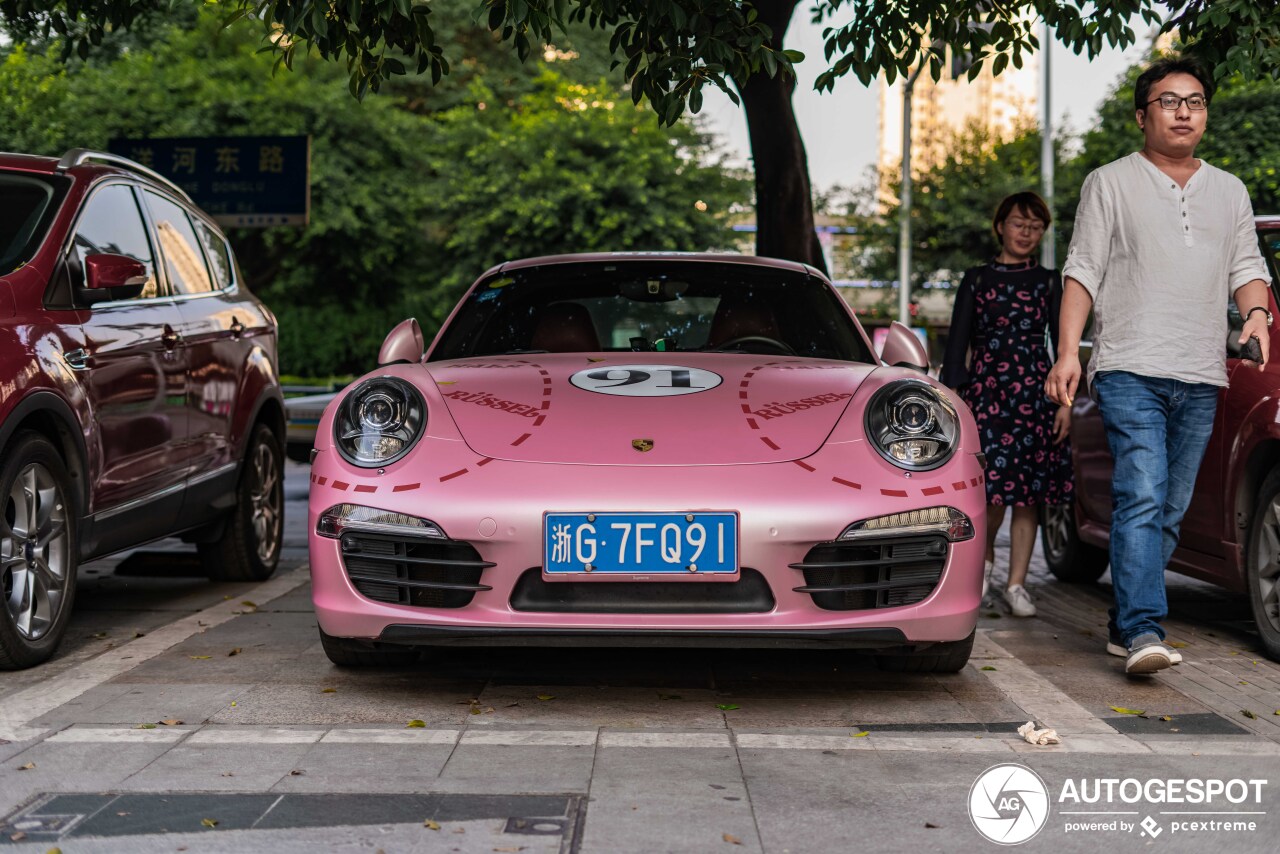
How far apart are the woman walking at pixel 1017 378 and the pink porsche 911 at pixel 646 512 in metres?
1.86

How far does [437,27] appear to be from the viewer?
3800 cm

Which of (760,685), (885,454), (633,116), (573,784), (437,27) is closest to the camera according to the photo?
(573,784)

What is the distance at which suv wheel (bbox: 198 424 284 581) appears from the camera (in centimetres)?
680

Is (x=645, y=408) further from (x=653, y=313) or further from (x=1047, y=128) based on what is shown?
(x=1047, y=128)

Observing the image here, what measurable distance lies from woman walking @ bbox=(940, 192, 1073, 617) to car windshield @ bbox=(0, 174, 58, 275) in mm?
3575

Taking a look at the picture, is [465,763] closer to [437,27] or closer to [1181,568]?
[1181,568]

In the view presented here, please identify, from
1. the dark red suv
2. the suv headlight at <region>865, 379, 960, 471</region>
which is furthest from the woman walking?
the dark red suv

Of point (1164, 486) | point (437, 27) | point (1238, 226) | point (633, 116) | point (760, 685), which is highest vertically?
point (437, 27)

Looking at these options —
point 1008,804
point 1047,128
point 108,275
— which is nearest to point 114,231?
point 108,275

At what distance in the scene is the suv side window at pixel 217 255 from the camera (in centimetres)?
684

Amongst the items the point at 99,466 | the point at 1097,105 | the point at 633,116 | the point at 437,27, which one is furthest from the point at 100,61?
the point at 99,466

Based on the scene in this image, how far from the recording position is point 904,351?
5.03 m

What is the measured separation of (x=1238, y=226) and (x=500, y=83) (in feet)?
115

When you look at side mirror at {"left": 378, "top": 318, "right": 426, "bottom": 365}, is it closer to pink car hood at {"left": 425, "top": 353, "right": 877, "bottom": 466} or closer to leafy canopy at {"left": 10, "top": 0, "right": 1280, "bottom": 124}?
pink car hood at {"left": 425, "top": 353, "right": 877, "bottom": 466}
